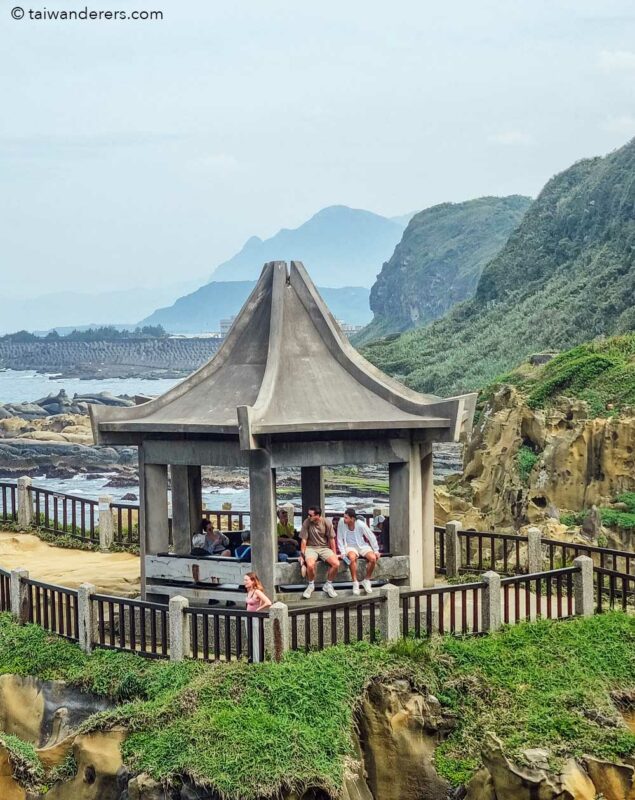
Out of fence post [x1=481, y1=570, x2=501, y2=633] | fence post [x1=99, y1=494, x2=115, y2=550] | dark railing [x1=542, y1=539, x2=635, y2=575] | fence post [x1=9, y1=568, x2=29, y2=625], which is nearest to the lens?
fence post [x1=481, y1=570, x2=501, y2=633]

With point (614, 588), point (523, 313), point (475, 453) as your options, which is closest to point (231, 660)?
point (614, 588)

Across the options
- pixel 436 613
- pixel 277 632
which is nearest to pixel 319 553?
pixel 436 613

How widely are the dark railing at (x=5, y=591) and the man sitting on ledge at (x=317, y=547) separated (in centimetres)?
413

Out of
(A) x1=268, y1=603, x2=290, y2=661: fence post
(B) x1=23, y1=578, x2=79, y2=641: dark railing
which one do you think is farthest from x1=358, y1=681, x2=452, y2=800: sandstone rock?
(B) x1=23, y1=578, x2=79, y2=641: dark railing

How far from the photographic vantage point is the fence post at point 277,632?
1426 centimetres

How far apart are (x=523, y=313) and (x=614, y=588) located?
7466 cm

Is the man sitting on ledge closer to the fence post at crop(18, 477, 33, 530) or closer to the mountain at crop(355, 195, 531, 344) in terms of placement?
the fence post at crop(18, 477, 33, 530)

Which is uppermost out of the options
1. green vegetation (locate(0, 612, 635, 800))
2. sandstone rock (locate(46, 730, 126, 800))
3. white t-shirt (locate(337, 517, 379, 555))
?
white t-shirt (locate(337, 517, 379, 555))

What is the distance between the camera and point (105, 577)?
1936 cm

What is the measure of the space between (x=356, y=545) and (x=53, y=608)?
3.91m

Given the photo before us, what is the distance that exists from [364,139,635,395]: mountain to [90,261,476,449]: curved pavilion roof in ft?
156

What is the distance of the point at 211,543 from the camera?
56.4 ft

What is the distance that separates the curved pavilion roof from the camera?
15562 millimetres

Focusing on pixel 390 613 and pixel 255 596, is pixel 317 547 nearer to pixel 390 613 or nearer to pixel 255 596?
pixel 255 596
